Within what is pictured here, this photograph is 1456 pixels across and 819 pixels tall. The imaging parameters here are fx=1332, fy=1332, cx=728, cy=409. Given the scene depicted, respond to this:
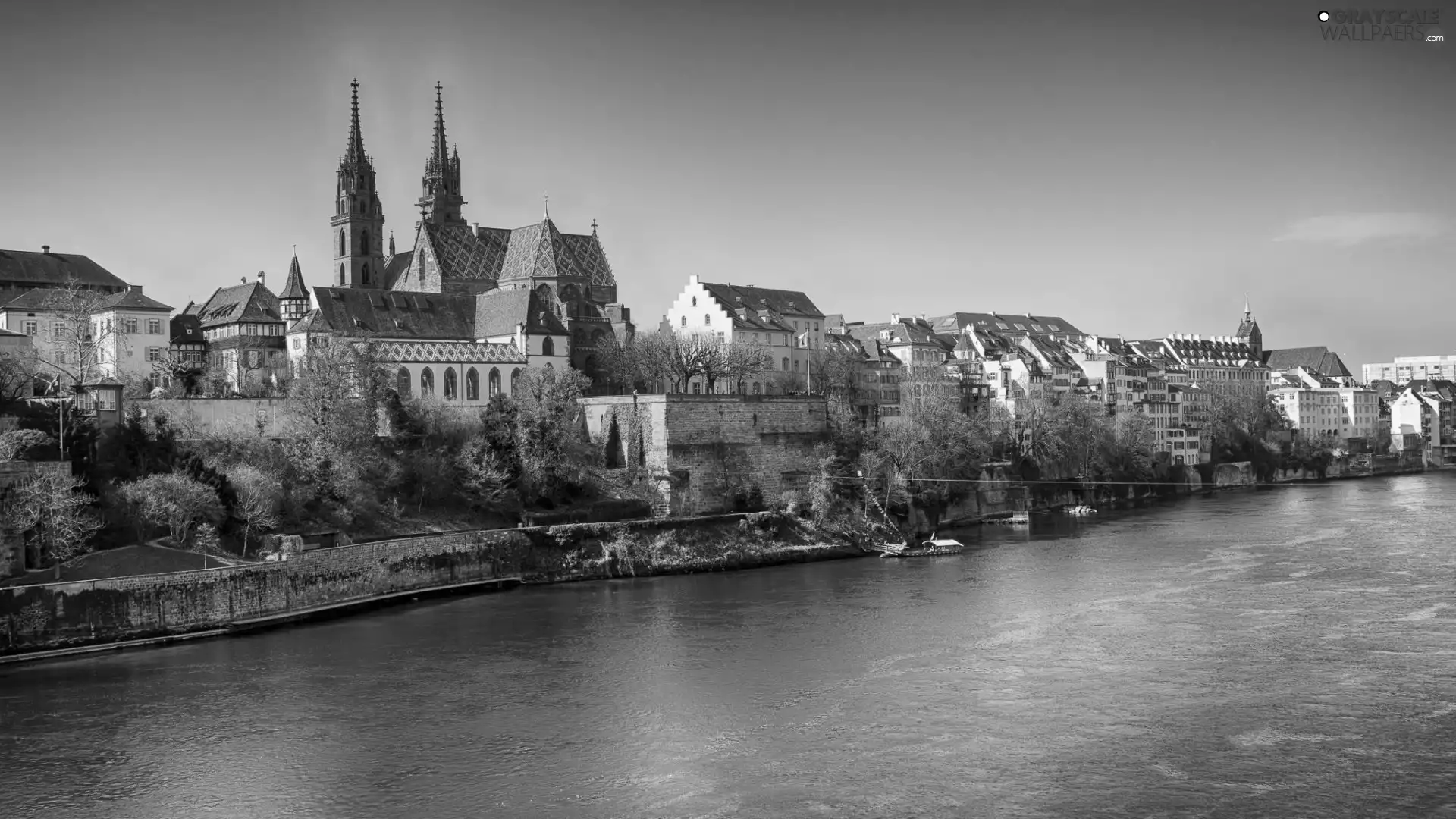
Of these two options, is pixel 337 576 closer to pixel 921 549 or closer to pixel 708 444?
pixel 708 444

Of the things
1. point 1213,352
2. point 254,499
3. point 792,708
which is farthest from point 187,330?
point 1213,352

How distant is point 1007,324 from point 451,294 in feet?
172

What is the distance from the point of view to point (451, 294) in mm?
63688

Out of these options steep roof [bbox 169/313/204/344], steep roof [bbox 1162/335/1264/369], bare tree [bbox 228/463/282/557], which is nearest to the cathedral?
steep roof [bbox 169/313/204/344]

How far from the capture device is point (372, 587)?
38.3m

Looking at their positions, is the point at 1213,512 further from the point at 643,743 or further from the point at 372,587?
the point at 643,743

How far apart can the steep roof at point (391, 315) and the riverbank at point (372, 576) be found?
18.1 m

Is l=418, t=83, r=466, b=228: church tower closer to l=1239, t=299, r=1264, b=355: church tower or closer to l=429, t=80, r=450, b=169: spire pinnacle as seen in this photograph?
l=429, t=80, r=450, b=169: spire pinnacle

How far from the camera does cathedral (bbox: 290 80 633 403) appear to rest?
57438 mm

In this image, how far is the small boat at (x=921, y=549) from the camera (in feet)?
161

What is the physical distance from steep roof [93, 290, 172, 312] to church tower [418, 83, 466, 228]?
26747 mm

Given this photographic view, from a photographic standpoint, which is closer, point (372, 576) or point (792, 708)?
point (792, 708)

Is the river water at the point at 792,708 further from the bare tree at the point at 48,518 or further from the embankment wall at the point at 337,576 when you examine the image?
the bare tree at the point at 48,518

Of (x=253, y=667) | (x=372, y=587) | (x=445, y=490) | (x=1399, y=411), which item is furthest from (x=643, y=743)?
(x=1399, y=411)
